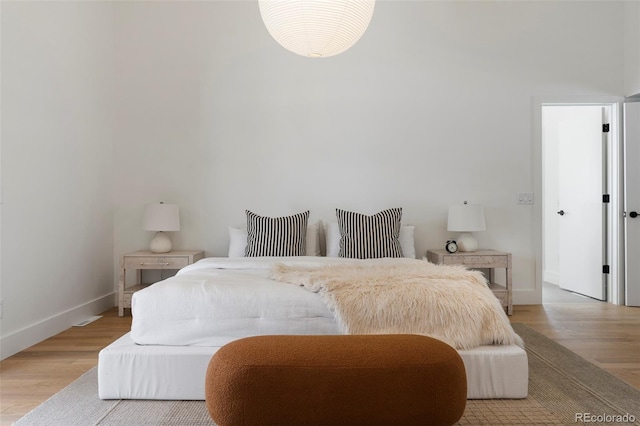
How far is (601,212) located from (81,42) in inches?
198

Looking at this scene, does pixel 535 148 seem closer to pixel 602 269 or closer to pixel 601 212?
pixel 601 212

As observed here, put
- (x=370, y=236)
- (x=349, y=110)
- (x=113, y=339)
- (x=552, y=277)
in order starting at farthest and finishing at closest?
(x=552, y=277) < (x=349, y=110) < (x=370, y=236) < (x=113, y=339)

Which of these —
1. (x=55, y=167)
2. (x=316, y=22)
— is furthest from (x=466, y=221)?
(x=55, y=167)

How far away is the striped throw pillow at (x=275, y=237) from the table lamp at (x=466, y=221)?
1.34 meters

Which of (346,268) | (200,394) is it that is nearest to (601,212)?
(346,268)

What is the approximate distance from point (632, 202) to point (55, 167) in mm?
4972

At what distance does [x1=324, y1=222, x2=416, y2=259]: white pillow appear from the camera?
4000 millimetres

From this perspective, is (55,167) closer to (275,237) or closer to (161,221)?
(161,221)

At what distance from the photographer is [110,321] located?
3.81 m

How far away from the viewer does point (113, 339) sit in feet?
10.7

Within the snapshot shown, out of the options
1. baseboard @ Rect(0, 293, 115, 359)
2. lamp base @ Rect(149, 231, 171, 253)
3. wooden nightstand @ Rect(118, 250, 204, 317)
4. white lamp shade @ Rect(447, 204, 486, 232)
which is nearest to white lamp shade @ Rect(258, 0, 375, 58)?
white lamp shade @ Rect(447, 204, 486, 232)

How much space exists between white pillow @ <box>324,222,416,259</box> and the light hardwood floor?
1.01m

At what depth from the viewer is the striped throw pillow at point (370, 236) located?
12.4 ft

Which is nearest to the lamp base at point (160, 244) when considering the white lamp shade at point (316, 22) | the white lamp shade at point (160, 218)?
the white lamp shade at point (160, 218)
